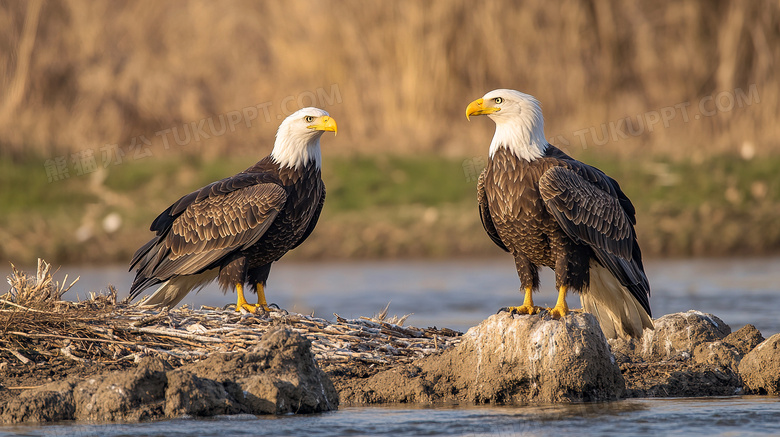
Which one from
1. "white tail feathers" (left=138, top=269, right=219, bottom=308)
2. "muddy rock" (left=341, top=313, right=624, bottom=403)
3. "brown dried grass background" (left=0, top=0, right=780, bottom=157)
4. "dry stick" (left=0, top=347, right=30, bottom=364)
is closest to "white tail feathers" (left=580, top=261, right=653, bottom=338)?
"muddy rock" (left=341, top=313, right=624, bottom=403)

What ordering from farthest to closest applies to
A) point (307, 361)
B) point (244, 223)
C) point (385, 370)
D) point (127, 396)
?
point (244, 223) → point (385, 370) → point (307, 361) → point (127, 396)

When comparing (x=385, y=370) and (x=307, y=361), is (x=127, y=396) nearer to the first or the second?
(x=307, y=361)

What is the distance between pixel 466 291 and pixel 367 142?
6.50 meters

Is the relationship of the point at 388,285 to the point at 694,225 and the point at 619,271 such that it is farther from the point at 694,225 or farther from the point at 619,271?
the point at 619,271

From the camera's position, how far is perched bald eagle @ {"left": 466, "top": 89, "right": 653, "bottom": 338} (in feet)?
27.7

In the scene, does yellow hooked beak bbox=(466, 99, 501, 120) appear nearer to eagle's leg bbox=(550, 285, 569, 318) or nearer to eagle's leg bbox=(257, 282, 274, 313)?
eagle's leg bbox=(550, 285, 569, 318)

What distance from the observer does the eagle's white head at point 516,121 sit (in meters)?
8.57

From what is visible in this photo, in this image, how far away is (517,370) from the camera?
7.77m

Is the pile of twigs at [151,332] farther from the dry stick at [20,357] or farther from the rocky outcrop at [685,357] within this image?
the rocky outcrop at [685,357]

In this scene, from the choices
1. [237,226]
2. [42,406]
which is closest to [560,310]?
[237,226]

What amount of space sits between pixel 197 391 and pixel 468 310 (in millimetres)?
6862

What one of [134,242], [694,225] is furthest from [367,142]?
[694,225]

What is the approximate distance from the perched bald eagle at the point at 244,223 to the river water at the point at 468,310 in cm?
235

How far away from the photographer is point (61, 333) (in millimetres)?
8234
